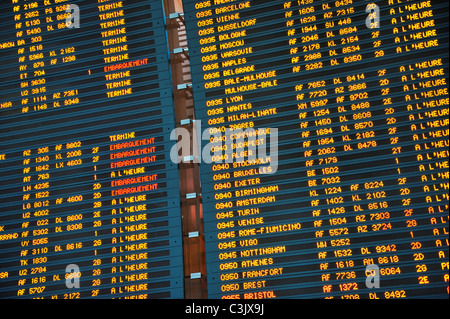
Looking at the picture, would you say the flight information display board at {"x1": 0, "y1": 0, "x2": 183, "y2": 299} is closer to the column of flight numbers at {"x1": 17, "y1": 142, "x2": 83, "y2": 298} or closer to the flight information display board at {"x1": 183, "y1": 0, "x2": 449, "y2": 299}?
the column of flight numbers at {"x1": 17, "y1": 142, "x2": 83, "y2": 298}

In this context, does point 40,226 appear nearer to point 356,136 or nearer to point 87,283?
point 87,283

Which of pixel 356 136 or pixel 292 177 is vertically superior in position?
pixel 356 136

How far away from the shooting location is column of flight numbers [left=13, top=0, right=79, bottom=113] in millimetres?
4547

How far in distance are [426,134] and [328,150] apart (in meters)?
0.74

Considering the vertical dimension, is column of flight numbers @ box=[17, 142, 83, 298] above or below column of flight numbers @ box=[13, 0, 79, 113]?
below

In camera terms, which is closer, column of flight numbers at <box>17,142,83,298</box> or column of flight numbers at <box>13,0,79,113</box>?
column of flight numbers at <box>17,142,83,298</box>

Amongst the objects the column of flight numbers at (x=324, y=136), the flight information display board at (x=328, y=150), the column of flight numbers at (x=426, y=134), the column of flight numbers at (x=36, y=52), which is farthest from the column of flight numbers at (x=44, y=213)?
the column of flight numbers at (x=426, y=134)

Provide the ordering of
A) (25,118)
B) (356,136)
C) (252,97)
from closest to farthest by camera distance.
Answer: (356,136), (252,97), (25,118)

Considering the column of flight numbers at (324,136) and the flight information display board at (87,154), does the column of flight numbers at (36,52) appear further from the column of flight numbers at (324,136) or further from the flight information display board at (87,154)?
the column of flight numbers at (324,136)

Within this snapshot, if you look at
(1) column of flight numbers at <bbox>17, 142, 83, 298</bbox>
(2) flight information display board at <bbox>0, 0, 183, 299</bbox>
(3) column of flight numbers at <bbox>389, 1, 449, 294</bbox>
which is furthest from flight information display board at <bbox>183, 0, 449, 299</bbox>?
(1) column of flight numbers at <bbox>17, 142, 83, 298</bbox>

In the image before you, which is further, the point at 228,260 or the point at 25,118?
the point at 25,118

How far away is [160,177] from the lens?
4.16 m

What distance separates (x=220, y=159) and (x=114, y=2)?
6.00ft

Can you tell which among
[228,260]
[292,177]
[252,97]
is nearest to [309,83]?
[252,97]
